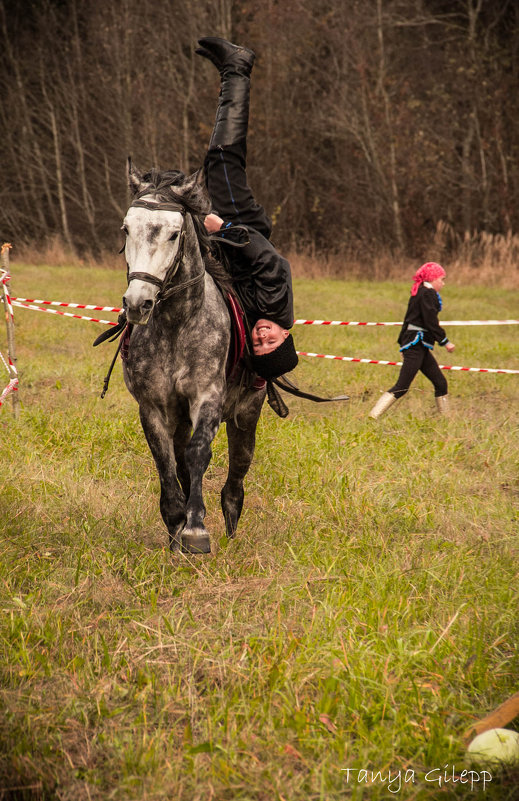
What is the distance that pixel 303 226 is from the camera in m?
30.6

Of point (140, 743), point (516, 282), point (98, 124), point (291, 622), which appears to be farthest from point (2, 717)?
point (98, 124)

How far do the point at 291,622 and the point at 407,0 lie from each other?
2909 centimetres

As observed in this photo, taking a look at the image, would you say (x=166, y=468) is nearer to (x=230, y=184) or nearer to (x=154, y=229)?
(x=154, y=229)

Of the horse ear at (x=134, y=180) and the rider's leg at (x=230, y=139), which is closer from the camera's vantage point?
the horse ear at (x=134, y=180)

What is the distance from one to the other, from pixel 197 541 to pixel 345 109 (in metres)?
26.3

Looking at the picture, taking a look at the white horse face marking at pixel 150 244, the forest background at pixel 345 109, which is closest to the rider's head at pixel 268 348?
the white horse face marking at pixel 150 244

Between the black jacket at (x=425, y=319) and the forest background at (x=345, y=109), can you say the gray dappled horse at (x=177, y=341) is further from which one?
the forest background at (x=345, y=109)

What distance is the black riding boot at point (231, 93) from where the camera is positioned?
481cm

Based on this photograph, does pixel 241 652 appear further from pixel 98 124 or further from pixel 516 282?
pixel 98 124

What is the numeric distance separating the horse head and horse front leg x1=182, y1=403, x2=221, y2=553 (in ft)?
A: 2.34

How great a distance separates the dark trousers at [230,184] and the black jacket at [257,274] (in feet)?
0.45

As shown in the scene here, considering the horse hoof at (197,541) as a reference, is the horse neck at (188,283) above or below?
above

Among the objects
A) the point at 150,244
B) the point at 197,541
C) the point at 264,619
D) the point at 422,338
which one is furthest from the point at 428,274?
the point at 264,619

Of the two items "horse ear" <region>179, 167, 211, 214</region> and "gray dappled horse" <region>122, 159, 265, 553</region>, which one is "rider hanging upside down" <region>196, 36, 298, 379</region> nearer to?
"gray dappled horse" <region>122, 159, 265, 553</region>
